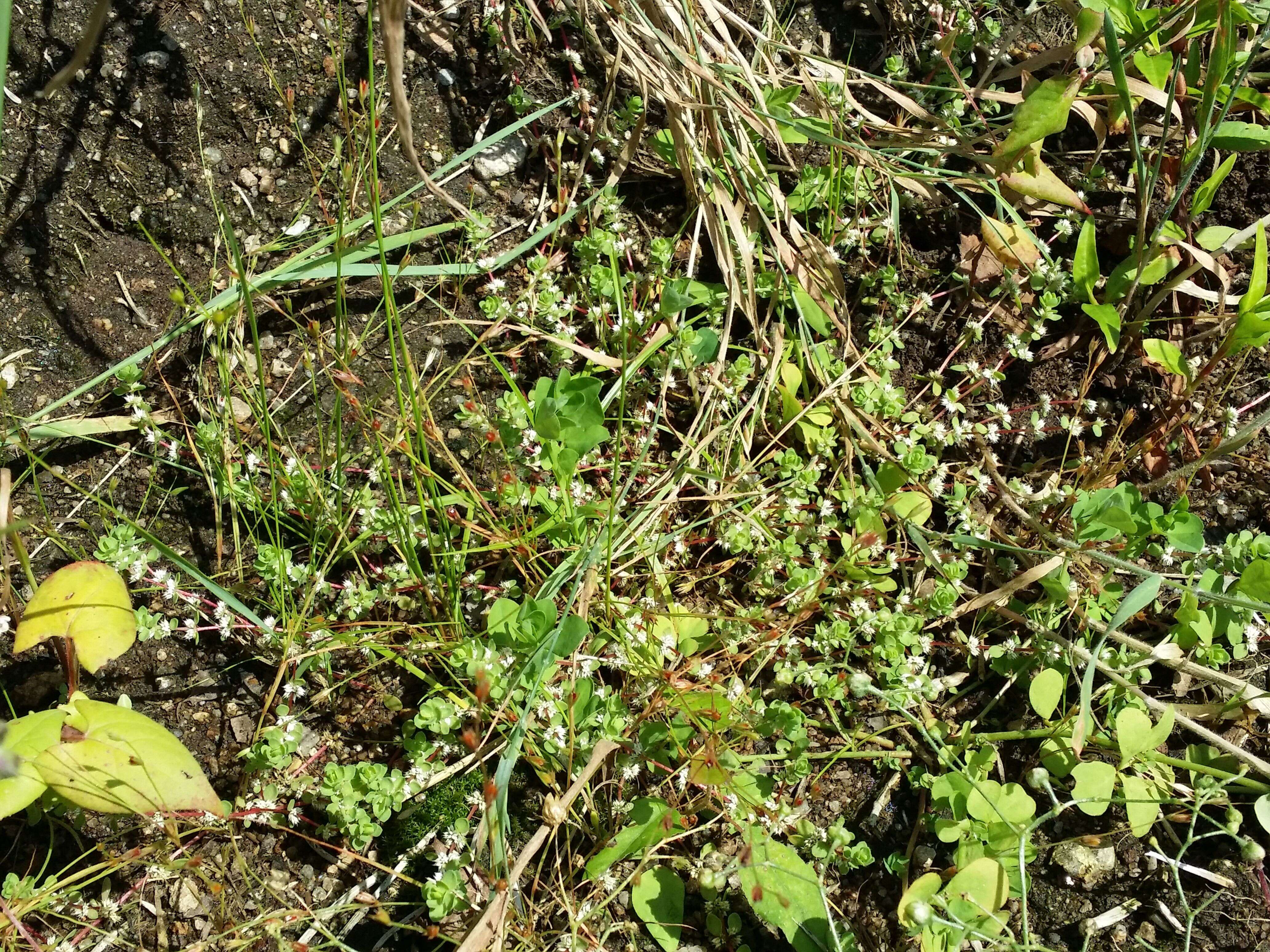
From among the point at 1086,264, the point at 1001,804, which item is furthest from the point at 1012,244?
the point at 1001,804

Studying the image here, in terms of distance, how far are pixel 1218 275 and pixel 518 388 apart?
179cm

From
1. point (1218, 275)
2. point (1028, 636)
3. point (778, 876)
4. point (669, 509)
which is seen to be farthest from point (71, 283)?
point (1218, 275)

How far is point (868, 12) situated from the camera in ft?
8.47

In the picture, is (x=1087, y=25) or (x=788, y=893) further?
(x=1087, y=25)

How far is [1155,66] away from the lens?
228 centimetres

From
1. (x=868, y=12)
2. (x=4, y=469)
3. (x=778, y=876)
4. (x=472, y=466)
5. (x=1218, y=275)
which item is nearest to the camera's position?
(x=4, y=469)

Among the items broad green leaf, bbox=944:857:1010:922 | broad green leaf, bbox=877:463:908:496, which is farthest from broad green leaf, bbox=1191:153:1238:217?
broad green leaf, bbox=944:857:1010:922

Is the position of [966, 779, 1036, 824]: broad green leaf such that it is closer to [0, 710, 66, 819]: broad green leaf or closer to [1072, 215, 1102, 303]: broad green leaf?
[1072, 215, 1102, 303]: broad green leaf

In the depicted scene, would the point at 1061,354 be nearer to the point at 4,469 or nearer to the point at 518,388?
the point at 518,388

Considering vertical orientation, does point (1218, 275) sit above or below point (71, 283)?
below

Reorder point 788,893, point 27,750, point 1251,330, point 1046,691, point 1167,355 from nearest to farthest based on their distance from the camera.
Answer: point 27,750
point 788,893
point 1046,691
point 1251,330
point 1167,355

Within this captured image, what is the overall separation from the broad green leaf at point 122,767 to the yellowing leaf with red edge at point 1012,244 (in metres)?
2.15

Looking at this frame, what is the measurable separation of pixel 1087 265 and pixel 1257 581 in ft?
2.74

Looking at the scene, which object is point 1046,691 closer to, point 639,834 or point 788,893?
point 788,893
